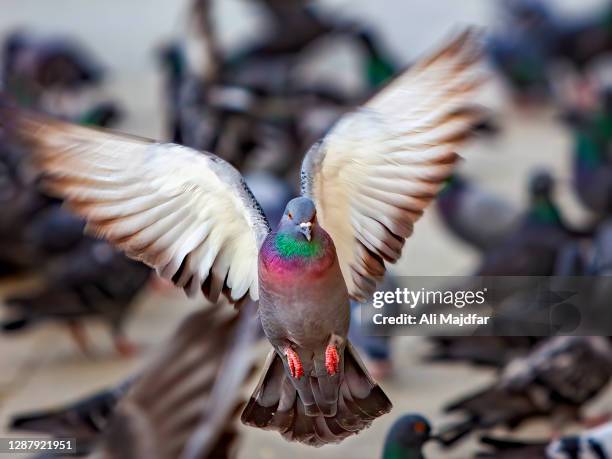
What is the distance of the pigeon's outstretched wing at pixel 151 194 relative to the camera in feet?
10.3

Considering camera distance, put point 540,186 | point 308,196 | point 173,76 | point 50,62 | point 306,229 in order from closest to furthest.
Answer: point 306,229, point 308,196, point 540,186, point 173,76, point 50,62

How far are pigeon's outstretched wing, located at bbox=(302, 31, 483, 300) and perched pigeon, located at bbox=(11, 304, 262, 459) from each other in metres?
0.93

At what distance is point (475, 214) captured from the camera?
22.7 ft

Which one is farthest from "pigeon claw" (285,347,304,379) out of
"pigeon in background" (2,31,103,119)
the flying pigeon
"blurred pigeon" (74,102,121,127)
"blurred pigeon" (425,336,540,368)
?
"pigeon in background" (2,31,103,119)

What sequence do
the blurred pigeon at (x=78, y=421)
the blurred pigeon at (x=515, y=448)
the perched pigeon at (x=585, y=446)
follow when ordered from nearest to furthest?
the perched pigeon at (x=585, y=446)
the blurred pigeon at (x=515, y=448)
the blurred pigeon at (x=78, y=421)

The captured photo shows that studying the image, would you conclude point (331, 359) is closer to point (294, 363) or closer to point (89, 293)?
point (294, 363)

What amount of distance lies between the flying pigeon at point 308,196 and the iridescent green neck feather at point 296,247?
13cm

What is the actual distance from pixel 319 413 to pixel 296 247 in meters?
0.49

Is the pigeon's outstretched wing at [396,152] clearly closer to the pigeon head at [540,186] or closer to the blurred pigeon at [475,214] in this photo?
the pigeon head at [540,186]

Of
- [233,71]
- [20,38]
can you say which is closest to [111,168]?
[233,71]

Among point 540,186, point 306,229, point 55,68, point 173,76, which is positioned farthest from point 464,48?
point 55,68

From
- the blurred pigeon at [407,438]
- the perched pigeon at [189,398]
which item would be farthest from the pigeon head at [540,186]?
the perched pigeon at [189,398]

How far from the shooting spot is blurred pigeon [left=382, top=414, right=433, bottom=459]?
4207 mm

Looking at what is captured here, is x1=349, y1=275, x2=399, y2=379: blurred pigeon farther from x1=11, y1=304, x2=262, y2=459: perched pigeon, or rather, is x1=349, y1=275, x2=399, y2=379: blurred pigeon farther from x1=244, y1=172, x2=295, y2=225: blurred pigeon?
x1=11, y1=304, x2=262, y2=459: perched pigeon
